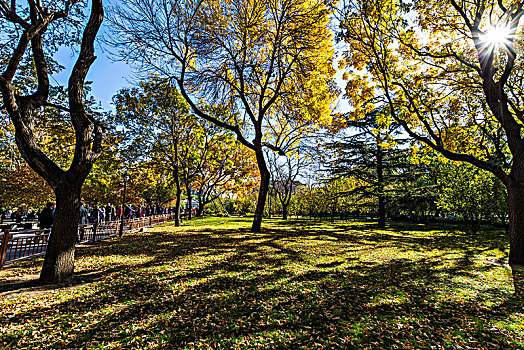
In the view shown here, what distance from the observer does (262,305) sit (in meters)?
4.39

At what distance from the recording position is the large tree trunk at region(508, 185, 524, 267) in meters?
7.33

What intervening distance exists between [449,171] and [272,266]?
20.1 meters

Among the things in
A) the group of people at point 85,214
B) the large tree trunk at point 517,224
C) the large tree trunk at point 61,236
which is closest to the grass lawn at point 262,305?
the large tree trunk at point 61,236

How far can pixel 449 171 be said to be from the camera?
18672mm

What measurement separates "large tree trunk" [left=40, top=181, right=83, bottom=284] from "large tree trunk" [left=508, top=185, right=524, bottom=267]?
543 inches

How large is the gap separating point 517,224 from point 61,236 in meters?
14.1

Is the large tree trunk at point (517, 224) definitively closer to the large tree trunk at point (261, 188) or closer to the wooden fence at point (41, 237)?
the large tree trunk at point (261, 188)

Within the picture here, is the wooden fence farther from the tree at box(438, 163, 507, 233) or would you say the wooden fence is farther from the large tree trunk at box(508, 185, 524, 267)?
the tree at box(438, 163, 507, 233)

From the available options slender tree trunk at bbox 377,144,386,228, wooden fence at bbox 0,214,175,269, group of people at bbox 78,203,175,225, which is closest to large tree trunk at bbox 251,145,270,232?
wooden fence at bbox 0,214,175,269

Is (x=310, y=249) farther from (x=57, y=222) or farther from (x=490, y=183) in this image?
(x=490, y=183)

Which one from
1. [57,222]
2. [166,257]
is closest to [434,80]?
[166,257]

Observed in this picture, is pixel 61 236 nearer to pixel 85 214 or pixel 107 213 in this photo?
pixel 85 214

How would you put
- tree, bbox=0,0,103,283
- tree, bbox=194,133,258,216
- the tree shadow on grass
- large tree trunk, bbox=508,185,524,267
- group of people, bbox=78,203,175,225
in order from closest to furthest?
the tree shadow on grass
tree, bbox=0,0,103,283
large tree trunk, bbox=508,185,524,267
group of people, bbox=78,203,175,225
tree, bbox=194,133,258,216

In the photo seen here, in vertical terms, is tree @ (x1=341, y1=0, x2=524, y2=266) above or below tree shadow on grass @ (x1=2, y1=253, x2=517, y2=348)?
above
